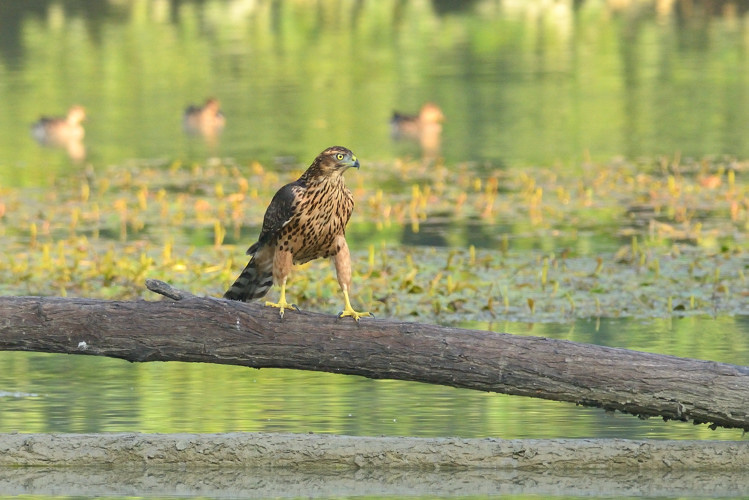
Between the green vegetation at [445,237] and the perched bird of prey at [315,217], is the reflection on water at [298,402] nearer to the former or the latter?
the perched bird of prey at [315,217]

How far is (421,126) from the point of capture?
22.1 meters

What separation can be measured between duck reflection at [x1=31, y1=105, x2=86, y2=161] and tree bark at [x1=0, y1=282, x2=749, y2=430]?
1345 cm

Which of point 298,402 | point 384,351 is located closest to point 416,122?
point 298,402

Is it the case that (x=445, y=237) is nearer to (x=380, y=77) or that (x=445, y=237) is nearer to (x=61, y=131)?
(x=61, y=131)

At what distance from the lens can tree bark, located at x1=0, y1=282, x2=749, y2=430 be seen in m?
7.80

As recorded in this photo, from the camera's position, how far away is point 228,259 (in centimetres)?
1229

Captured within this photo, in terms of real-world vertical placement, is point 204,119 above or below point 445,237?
above

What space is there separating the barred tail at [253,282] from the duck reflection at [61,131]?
1289cm

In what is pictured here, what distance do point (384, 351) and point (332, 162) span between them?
0.92 metres

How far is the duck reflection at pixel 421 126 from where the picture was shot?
21.5 metres

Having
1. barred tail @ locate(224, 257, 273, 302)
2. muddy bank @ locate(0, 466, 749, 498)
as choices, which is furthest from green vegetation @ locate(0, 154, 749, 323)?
muddy bank @ locate(0, 466, 749, 498)

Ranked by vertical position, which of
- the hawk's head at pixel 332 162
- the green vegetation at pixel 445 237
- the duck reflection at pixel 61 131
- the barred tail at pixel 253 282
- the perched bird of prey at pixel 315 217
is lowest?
the green vegetation at pixel 445 237

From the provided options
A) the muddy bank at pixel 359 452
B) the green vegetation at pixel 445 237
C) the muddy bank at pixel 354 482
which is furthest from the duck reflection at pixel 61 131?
the muddy bank at pixel 354 482

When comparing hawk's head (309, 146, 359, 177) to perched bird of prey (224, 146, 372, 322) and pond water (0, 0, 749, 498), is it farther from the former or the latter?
pond water (0, 0, 749, 498)
